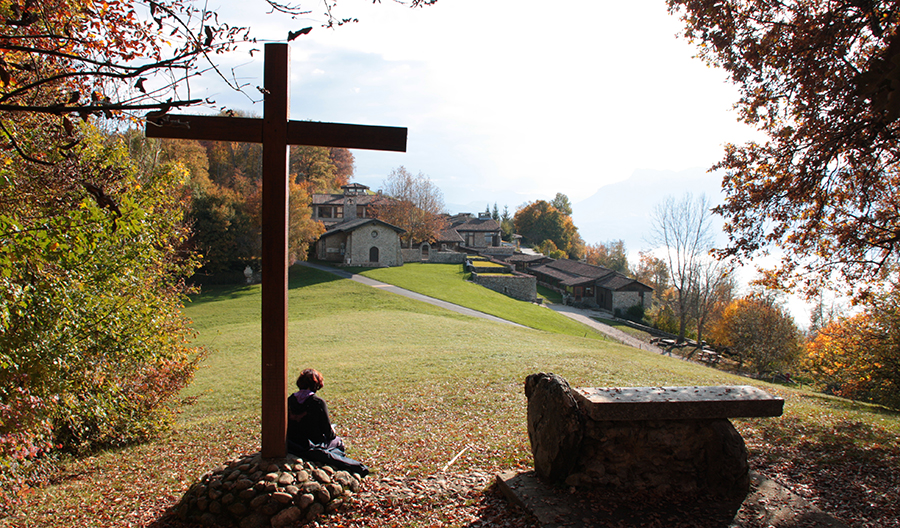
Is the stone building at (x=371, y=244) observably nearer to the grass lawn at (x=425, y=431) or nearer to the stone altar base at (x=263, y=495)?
the grass lawn at (x=425, y=431)

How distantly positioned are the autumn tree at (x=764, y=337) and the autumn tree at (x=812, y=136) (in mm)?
19329

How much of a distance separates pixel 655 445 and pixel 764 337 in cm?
2918

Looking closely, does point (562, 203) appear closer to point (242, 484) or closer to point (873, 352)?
point (873, 352)

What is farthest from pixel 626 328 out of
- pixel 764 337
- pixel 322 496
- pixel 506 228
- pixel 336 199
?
pixel 506 228

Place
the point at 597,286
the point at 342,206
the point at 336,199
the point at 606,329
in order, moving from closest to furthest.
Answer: the point at 606,329 < the point at 597,286 < the point at 342,206 < the point at 336,199

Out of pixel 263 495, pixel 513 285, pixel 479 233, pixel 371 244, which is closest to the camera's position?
pixel 263 495

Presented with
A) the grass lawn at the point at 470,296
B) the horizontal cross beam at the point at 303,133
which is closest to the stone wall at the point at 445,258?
the grass lawn at the point at 470,296

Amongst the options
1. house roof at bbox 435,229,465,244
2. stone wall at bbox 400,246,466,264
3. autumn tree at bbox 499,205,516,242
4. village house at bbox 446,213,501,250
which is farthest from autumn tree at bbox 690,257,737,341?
autumn tree at bbox 499,205,516,242

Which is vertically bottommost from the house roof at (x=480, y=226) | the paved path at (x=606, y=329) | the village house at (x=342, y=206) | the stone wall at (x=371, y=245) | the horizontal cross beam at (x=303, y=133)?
the paved path at (x=606, y=329)

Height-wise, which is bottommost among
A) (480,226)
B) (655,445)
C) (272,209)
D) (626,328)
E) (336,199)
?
(626,328)

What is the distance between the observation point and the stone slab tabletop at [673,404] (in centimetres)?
461

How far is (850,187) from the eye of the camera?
9328 millimetres

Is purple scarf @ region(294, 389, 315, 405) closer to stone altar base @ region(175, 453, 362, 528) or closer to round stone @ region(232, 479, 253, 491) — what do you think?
stone altar base @ region(175, 453, 362, 528)

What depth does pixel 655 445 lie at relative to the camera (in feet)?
15.7
